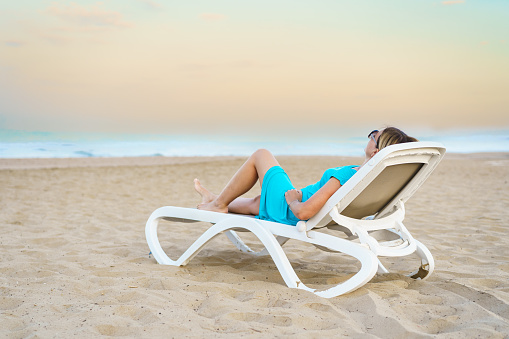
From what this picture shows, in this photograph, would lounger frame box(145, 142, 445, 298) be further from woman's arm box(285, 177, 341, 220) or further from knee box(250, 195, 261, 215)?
knee box(250, 195, 261, 215)

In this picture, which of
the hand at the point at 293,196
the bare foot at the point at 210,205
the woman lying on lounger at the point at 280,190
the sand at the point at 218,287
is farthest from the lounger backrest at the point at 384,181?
the bare foot at the point at 210,205

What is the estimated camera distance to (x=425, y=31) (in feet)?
61.6

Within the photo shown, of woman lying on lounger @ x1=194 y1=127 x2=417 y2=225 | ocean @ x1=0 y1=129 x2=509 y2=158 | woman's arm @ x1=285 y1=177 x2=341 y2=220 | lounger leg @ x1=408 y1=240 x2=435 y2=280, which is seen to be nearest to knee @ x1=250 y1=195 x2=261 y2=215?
woman lying on lounger @ x1=194 y1=127 x2=417 y2=225

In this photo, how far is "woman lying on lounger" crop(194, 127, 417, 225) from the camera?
303 cm

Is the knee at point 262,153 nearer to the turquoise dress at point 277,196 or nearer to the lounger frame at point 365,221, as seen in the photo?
the turquoise dress at point 277,196

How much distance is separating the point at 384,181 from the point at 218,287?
4.31 feet

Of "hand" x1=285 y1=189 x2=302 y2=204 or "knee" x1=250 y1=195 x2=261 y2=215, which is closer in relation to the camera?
"hand" x1=285 y1=189 x2=302 y2=204

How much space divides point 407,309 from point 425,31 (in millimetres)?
18362

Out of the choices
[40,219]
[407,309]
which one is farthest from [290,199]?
[40,219]

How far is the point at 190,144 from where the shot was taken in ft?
102

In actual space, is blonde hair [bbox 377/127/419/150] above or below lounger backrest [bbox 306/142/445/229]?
above

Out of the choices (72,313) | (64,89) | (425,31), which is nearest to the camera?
(72,313)

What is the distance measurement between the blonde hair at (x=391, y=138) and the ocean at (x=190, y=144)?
2195 cm

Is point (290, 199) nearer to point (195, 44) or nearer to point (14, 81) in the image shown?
point (195, 44)
